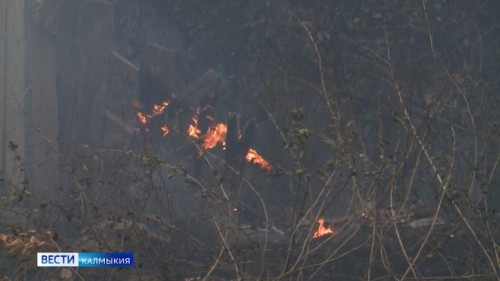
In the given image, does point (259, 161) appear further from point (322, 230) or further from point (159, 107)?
point (159, 107)

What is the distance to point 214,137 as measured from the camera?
24.0ft

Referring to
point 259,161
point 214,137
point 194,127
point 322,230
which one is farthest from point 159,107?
point 322,230

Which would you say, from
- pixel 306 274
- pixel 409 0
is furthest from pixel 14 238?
pixel 409 0

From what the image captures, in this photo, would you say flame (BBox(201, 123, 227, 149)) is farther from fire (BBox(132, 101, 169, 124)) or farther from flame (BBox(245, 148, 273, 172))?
fire (BBox(132, 101, 169, 124))

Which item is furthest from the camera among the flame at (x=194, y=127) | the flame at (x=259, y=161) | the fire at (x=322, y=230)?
the flame at (x=194, y=127)

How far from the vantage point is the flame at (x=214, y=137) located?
7316 mm

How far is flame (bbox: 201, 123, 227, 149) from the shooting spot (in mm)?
7316

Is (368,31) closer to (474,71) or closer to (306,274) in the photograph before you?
(474,71)

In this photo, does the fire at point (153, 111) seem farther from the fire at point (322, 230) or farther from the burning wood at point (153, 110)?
the fire at point (322, 230)

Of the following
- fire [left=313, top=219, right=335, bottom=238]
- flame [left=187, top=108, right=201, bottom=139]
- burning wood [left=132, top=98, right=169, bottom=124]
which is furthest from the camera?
burning wood [left=132, top=98, right=169, bottom=124]

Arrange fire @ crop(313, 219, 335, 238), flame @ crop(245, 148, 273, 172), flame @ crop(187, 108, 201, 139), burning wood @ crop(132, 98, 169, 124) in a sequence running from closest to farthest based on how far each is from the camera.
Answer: fire @ crop(313, 219, 335, 238) < flame @ crop(245, 148, 273, 172) < flame @ crop(187, 108, 201, 139) < burning wood @ crop(132, 98, 169, 124)

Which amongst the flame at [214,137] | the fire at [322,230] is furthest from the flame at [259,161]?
the fire at [322,230]

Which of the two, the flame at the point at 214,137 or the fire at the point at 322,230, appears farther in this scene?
the flame at the point at 214,137

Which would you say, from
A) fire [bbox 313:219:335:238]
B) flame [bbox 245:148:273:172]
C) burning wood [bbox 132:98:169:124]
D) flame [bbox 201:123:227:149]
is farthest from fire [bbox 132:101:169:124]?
fire [bbox 313:219:335:238]
